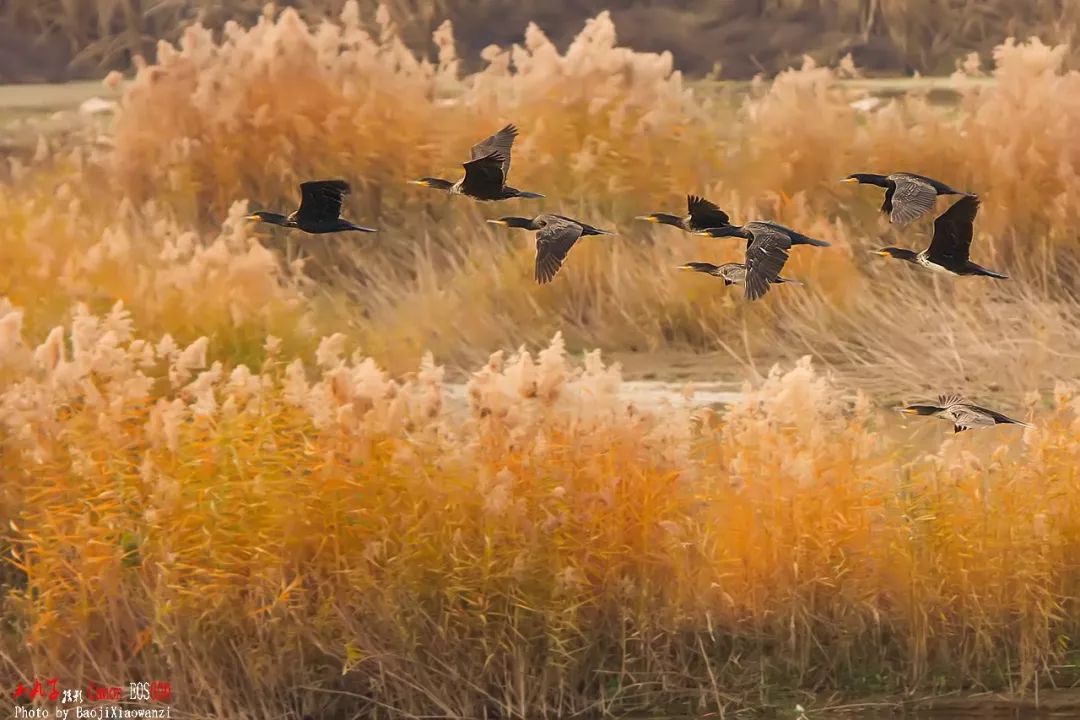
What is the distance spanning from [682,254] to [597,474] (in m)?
5.11

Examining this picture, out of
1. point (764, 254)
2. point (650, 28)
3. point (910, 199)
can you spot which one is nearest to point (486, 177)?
point (764, 254)

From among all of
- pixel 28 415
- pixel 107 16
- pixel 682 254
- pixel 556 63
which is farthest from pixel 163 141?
pixel 107 16

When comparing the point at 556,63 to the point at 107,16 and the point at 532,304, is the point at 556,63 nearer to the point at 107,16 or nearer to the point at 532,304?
the point at 532,304

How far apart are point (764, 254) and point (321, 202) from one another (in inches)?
67.7

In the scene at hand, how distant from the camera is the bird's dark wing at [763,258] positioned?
7312 millimetres

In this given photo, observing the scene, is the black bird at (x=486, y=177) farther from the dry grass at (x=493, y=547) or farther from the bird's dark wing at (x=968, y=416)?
the bird's dark wing at (x=968, y=416)

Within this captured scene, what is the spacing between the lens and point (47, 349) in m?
8.39

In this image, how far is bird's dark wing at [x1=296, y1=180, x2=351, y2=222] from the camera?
8172 mm

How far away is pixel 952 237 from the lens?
26.2 ft

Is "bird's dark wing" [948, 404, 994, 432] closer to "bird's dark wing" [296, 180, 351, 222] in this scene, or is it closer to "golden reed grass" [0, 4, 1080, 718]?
"golden reed grass" [0, 4, 1080, 718]

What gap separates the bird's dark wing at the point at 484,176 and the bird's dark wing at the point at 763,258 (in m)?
0.95

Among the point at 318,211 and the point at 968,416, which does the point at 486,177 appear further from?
the point at 968,416

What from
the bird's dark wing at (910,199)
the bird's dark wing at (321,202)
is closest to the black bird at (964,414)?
the bird's dark wing at (910,199)

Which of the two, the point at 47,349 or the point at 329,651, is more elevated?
the point at 47,349
